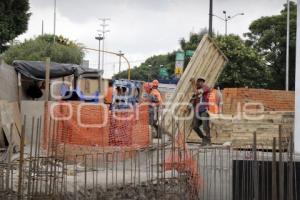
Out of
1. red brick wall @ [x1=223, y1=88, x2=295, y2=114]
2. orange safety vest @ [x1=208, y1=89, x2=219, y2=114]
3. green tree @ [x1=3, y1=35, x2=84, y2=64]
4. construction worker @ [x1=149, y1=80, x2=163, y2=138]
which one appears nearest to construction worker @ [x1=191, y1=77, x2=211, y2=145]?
orange safety vest @ [x1=208, y1=89, x2=219, y2=114]

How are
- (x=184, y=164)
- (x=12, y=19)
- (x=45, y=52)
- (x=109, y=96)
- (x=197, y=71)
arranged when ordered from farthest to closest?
(x=45, y=52) → (x=12, y=19) → (x=109, y=96) → (x=197, y=71) → (x=184, y=164)

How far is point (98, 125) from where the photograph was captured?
12.3 m

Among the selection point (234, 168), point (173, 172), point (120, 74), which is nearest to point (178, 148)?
point (173, 172)

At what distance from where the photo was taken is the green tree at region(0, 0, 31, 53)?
872 inches

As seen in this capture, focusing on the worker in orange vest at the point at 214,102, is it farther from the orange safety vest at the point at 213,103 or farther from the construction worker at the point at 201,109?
the construction worker at the point at 201,109

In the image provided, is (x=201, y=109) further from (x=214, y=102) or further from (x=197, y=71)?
(x=214, y=102)

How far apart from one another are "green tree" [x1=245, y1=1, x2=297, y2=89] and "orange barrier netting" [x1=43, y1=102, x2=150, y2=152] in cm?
3127

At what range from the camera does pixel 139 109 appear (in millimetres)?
12875

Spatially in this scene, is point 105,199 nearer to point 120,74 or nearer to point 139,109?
point 139,109

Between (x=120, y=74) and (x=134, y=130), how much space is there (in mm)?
60651

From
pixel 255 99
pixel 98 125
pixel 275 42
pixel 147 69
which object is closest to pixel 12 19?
pixel 255 99

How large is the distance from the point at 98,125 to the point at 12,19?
11.7m

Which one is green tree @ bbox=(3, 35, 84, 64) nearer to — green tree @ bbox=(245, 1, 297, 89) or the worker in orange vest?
green tree @ bbox=(245, 1, 297, 89)

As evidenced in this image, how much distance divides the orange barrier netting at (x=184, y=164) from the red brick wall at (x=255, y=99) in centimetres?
860
